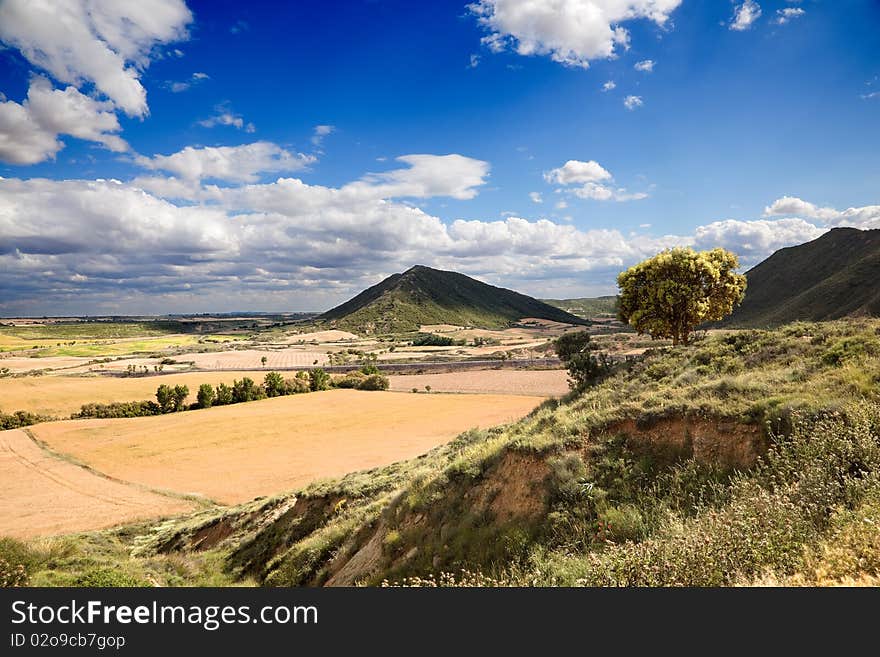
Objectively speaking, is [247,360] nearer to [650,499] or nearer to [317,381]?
[317,381]

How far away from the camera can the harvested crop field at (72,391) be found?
6469 cm

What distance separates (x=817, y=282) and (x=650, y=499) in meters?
121

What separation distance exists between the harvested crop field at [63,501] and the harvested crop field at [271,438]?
2.02 meters

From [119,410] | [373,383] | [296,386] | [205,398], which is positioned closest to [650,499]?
[205,398]

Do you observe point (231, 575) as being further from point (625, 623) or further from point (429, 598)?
point (625, 623)

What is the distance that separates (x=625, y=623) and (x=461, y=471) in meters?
8.86

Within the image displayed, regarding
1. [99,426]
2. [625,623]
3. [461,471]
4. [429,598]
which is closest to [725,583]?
[625,623]

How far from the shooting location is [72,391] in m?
73.4

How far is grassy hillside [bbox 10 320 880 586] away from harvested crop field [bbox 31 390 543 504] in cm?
1736

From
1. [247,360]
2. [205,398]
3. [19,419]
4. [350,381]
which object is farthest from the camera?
[247,360]

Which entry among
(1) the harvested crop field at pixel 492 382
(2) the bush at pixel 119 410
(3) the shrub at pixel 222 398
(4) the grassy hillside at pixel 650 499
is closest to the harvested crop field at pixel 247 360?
(1) the harvested crop field at pixel 492 382

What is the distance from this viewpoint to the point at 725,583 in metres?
4.23

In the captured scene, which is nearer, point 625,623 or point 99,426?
point 625,623

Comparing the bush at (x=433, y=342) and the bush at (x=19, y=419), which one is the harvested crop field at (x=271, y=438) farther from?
the bush at (x=433, y=342)
